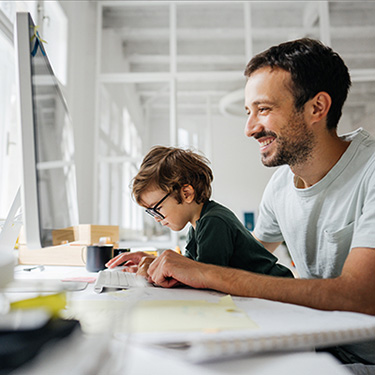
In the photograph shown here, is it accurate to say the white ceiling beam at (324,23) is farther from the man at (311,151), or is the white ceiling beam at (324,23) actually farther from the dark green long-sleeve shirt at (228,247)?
the dark green long-sleeve shirt at (228,247)

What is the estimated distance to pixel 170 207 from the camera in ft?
4.13

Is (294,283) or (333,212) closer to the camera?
(294,283)

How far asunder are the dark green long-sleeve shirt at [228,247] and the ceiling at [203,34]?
9.88 feet

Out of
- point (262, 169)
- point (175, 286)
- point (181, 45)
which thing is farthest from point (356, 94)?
point (175, 286)

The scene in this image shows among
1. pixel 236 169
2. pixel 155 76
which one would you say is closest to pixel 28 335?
pixel 155 76

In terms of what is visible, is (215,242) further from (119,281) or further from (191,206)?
(191,206)

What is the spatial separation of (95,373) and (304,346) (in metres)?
0.25

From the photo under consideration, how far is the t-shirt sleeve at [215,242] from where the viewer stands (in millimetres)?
895

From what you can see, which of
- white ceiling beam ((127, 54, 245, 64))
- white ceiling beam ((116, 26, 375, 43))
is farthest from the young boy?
white ceiling beam ((116, 26, 375, 43))

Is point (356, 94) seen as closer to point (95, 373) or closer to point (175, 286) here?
point (175, 286)

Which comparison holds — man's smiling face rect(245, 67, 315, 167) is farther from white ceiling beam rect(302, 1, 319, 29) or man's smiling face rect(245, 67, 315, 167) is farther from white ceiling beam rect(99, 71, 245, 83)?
white ceiling beam rect(302, 1, 319, 29)

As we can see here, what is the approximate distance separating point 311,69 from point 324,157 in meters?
0.27

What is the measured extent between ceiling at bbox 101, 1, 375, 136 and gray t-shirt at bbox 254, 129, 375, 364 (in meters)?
2.93

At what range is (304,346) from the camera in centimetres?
39
